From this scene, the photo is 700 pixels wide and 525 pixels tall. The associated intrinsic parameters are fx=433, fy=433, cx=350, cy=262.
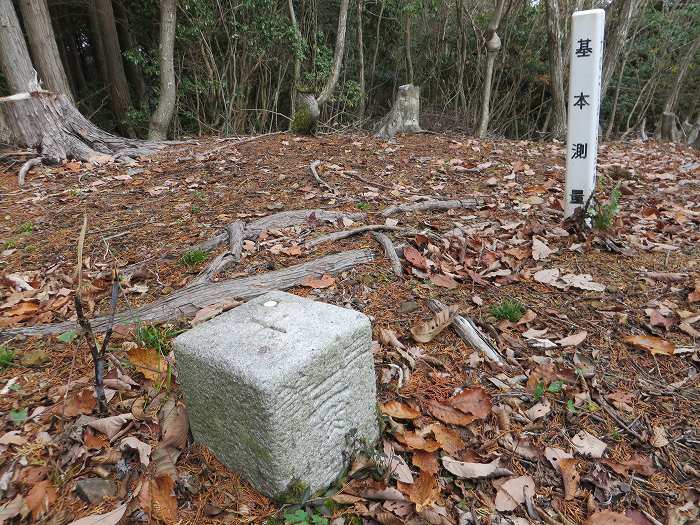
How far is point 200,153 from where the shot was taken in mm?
5391

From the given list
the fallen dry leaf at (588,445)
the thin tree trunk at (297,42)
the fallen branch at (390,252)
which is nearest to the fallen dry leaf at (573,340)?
the fallen dry leaf at (588,445)

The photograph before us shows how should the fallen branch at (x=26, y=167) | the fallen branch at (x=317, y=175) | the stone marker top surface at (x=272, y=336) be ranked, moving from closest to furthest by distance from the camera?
the stone marker top surface at (x=272, y=336) < the fallen branch at (x=317, y=175) < the fallen branch at (x=26, y=167)

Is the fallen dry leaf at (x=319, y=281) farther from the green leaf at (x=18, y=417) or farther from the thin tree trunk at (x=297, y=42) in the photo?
the thin tree trunk at (x=297, y=42)

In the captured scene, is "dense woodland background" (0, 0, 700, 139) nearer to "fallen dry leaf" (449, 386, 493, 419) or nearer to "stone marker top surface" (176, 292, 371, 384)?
"fallen dry leaf" (449, 386, 493, 419)

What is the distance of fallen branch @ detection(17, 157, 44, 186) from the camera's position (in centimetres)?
457

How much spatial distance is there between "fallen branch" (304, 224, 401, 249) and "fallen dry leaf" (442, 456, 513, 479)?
1825 millimetres

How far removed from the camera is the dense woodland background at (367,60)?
28.4ft

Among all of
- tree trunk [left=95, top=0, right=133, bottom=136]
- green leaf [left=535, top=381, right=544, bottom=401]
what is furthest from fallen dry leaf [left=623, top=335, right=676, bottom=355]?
tree trunk [left=95, top=0, right=133, bottom=136]

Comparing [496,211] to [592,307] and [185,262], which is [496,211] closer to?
[592,307]

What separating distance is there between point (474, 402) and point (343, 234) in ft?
5.47

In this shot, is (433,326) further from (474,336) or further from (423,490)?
(423,490)

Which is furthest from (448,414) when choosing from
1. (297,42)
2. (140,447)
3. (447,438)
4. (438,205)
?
(297,42)

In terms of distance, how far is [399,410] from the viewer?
1.90 m

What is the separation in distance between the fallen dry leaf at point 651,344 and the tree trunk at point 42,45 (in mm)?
6666
